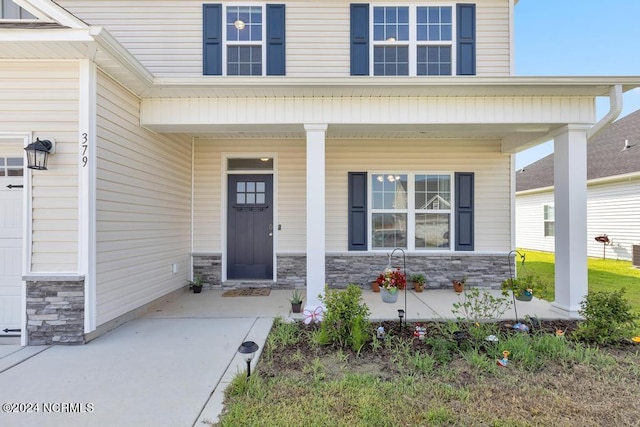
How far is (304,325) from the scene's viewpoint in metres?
3.97

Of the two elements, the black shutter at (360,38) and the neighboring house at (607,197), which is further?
the neighboring house at (607,197)

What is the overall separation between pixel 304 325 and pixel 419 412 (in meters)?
1.95

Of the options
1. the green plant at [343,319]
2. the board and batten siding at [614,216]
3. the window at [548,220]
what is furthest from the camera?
the window at [548,220]

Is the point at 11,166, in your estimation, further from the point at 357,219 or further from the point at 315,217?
the point at 357,219

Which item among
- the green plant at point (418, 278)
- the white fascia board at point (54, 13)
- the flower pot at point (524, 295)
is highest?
the white fascia board at point (54, 13)

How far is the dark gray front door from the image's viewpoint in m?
6.01

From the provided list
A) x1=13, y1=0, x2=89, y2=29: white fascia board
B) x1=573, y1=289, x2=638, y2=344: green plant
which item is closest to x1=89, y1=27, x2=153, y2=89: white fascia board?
x1=13, y1=0, x2=89, y2=29: white fascia board

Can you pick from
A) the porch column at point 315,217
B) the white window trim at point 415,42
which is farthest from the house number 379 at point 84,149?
the white window trim at point 415,42

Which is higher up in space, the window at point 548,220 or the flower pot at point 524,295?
the window at point 548,220

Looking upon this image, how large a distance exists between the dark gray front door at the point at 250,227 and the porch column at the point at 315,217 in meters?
1.92

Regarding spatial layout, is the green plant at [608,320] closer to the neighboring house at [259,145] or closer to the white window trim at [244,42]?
the neighboring house at [259,145]

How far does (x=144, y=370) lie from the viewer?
2869mm

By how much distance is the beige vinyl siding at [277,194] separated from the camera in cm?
593

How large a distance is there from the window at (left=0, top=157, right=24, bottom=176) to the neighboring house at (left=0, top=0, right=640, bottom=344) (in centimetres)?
6
